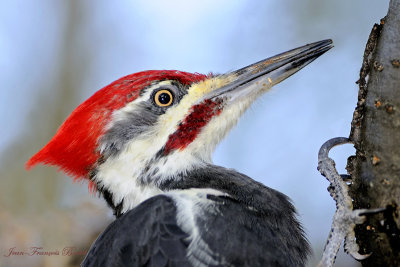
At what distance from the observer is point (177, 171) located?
2.94m

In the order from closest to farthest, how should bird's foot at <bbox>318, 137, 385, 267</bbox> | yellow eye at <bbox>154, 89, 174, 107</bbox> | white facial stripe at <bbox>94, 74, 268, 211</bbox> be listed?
bird's foot at <bbox>318, 137, 385, 267</bbox> < white facial stripe at <bbox>94, 74, 268, 211</bbox> < yellow eye at <bbox>154, 89, 174, 107</bbox>

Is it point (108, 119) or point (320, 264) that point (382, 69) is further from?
point (108, 119)

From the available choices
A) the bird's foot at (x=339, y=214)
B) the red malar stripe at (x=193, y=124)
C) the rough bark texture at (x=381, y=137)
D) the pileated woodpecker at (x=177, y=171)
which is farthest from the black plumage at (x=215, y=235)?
the rough bark texture at (x=381, y=137)

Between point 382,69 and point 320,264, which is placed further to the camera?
point 320,264

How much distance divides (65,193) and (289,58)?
339cm

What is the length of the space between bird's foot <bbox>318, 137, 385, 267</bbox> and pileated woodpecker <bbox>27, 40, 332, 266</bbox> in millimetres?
186

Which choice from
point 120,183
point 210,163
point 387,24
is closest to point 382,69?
point 387,24

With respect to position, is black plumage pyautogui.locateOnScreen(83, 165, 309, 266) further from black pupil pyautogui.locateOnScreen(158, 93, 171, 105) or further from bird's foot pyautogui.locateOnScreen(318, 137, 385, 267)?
black pupil pyautogui.locateOnScreen(158, 93, 171, 105)

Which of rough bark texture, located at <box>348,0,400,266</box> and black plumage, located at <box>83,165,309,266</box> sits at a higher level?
rough bark texture, located at <box>348,0,400,266</box>

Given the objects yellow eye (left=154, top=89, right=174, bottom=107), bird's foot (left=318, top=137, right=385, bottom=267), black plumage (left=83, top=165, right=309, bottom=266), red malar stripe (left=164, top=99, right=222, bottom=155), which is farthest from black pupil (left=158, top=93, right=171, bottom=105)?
bird's foot (left=318, top=137, right=385, bottom=267)

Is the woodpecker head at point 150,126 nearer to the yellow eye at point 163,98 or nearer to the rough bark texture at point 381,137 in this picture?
the yellow eye at point 163,98

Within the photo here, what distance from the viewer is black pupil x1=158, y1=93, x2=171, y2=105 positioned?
10.2 ft

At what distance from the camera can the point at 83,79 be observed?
7094 mm

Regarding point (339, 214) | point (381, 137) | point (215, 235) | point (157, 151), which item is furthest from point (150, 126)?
point (381, 137)
